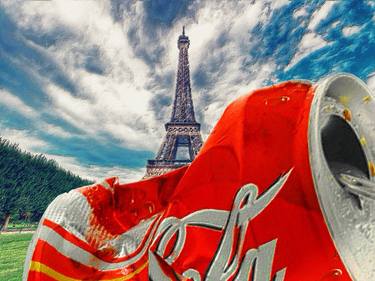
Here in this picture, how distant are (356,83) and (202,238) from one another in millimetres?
974

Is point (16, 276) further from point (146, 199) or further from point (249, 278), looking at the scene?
point (249, 278)

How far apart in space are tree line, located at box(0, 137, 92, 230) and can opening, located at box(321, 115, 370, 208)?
14.5 m

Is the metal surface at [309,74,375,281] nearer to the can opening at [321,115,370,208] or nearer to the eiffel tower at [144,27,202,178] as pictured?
the can opening at [321,115,370,208]

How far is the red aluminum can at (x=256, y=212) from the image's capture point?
1.17 m

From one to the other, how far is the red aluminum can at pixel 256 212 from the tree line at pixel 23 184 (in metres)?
14.1

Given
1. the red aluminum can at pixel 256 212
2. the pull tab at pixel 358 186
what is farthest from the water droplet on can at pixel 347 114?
the pull tab at pixel 358 186

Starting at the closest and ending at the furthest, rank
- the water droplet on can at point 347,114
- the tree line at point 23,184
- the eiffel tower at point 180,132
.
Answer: the water droplet on can at point 347,114, the tree line at point 23,184, the eiffel tower at point 180,132

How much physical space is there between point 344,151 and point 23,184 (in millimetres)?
15790

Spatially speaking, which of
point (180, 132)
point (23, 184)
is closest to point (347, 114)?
point (23, 184)

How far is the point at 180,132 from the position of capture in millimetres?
24234

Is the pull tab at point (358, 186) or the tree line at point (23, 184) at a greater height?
the tree line at point (23, 184)

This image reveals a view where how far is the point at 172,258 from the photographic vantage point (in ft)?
3.99

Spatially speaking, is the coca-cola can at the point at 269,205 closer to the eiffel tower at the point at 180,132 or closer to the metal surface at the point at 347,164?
the metal surface at the point at 347,164

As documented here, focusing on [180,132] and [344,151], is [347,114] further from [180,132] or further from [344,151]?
[180,132]
